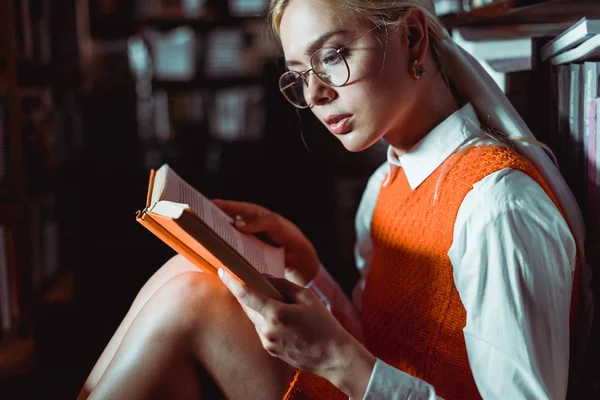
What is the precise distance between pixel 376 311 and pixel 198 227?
1.38 feet

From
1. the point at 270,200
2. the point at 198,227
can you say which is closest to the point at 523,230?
the point at 198,227

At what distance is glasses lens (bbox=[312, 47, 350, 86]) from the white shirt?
24cm

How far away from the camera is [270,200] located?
2328mm

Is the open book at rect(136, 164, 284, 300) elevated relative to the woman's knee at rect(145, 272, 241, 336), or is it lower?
elevated

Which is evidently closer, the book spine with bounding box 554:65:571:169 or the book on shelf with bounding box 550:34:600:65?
the book on shelf with bounding box 550:34:600:65

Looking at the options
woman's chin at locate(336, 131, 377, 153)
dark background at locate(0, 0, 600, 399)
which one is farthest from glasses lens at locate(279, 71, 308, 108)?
dark background at locate(0, 0, 600, 399)

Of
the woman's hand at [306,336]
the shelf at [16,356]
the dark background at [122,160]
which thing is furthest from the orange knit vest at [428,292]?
the shelf at [16,356]

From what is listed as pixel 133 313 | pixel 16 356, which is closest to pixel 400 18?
pixel 133 313

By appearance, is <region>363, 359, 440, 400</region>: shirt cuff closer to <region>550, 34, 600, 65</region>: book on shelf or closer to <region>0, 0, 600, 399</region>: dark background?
<region>550, 34, 600, 65</region>: book on shelf

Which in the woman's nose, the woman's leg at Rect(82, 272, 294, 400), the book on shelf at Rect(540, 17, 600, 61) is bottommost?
the woman's leg at Rect(82, 272, 294, 400)

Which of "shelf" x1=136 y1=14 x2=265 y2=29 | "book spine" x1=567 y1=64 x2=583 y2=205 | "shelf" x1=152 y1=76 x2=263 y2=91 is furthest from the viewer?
"shelf" x1=152 y1=76 x2=263 y2=91

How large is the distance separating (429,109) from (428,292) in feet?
0.93

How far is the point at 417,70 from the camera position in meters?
0.82

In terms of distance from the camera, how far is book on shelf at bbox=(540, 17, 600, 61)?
72cm
